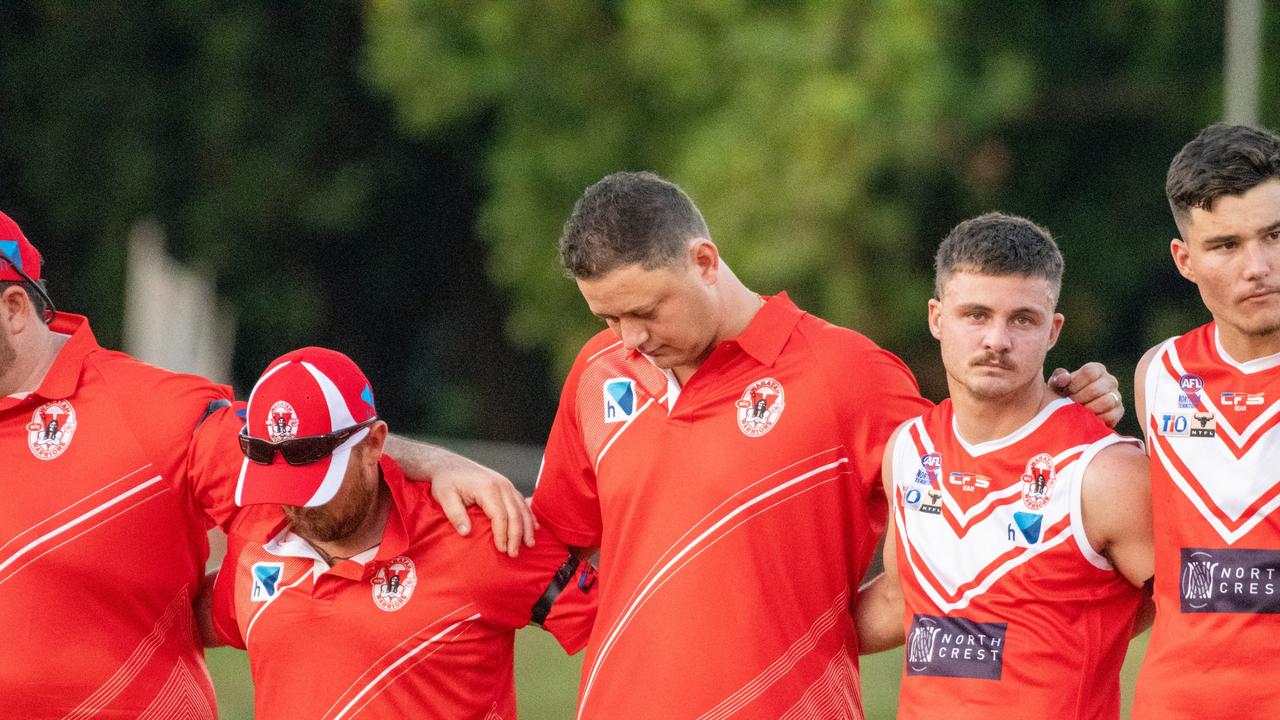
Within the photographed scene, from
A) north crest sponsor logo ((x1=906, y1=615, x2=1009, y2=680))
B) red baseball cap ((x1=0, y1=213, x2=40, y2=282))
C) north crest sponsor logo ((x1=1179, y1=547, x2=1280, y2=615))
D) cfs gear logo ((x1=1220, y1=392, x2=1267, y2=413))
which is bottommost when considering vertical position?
north crest sponsor logo ((x1=906, y1=615, x2=1009, y2=680))

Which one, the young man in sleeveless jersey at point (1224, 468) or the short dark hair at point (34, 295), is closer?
the young man in sleeveless jersey at point (1224, 468)

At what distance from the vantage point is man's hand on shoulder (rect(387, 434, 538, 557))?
4.38 metres

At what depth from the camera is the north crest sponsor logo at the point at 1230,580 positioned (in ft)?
11.9

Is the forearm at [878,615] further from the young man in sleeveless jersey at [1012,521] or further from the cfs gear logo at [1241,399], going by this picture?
the cfs gear logo at [1241,399]

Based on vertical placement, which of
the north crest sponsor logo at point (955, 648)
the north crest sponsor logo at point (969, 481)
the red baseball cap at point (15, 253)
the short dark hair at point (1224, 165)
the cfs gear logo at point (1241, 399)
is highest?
the short dark hair at point (1224, 165)

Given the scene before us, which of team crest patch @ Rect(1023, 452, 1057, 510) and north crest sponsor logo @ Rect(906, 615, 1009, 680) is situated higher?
team crest patch @ Rect(1023, 452, 1057, 510)

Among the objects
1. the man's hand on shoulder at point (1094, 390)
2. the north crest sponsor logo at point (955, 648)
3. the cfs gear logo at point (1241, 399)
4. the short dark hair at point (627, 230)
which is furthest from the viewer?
the short dark hair at point (627, 230)

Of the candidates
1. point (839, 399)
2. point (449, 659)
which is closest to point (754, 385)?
point (839, 399)

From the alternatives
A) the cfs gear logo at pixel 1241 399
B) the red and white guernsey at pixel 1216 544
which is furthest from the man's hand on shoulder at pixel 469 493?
the cfs gear logo at pixel 1241 399

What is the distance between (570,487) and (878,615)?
2.96ft

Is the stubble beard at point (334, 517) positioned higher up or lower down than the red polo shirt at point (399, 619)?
higher up

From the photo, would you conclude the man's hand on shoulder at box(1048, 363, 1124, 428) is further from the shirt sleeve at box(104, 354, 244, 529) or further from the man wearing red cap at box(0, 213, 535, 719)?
the shirt sleeve at box(104, 354, 244, 529)

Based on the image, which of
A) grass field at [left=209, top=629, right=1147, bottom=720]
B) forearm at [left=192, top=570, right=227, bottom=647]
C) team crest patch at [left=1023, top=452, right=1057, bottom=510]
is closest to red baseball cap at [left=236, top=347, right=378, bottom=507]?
forearm at [left=192, top=570, right=227, bottom=647]

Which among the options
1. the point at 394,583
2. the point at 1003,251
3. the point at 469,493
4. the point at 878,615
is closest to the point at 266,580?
the point at 394,583
